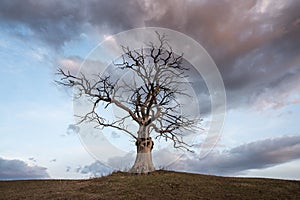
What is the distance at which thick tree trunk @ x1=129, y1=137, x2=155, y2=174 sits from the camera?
25031 mm

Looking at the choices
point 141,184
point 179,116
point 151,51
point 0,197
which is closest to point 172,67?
point 151,51

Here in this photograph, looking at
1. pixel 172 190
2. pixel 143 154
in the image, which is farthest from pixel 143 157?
pixel 172 190

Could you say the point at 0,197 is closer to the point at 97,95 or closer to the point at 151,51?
the point at 97,95

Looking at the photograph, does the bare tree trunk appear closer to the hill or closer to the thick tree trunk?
the thick tree trunk

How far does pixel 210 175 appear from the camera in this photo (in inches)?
990

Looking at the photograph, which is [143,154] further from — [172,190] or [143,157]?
[172,190]

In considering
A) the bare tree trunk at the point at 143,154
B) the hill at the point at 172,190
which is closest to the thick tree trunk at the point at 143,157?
the bare tree trunk at the point at 143,154

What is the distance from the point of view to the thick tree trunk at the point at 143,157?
25031 millimetres

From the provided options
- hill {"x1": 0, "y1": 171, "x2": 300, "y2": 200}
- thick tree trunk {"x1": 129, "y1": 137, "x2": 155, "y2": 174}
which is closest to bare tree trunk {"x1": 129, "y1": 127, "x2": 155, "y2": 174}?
thick tree trunk {"x1": 129, "y1": 137, "x2": 155, "y2": 174}

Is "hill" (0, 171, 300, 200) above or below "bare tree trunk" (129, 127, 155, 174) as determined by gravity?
below

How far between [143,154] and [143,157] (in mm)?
214

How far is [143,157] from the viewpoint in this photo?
82.7 feet

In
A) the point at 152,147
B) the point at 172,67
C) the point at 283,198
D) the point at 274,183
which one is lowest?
the point at 283,198

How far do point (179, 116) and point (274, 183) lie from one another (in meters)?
8.24
